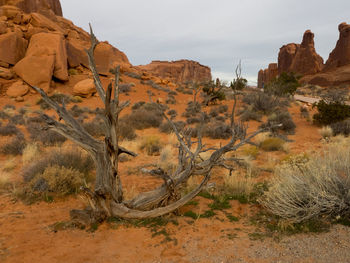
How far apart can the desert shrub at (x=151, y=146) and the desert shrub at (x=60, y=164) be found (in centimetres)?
232

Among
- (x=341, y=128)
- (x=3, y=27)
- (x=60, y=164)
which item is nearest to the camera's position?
(x=60, y=164)

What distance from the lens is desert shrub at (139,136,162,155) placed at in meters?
7.02

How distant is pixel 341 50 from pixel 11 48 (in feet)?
221

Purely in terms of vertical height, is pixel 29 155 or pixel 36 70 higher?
pixel 36 70

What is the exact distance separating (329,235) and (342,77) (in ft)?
181

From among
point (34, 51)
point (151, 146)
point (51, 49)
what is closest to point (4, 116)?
point (34, 51)

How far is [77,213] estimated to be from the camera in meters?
2.96

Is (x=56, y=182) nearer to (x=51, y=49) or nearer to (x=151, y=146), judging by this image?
(x=151, y=146)

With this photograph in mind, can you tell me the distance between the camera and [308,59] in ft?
202

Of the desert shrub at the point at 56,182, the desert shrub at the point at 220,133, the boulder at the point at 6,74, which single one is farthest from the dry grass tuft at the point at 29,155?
the boulder at the point at 6,74

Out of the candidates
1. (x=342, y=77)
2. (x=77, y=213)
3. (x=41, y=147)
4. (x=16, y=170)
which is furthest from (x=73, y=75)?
(x=342, y=77)

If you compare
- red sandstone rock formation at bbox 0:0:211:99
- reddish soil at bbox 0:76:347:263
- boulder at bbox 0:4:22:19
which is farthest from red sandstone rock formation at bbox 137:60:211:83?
reddish soil at bbox 0:76:347:263

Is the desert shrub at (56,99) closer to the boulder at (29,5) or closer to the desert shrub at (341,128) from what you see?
the boulder at (29,5)

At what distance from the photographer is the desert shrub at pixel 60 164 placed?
4.47 metres
